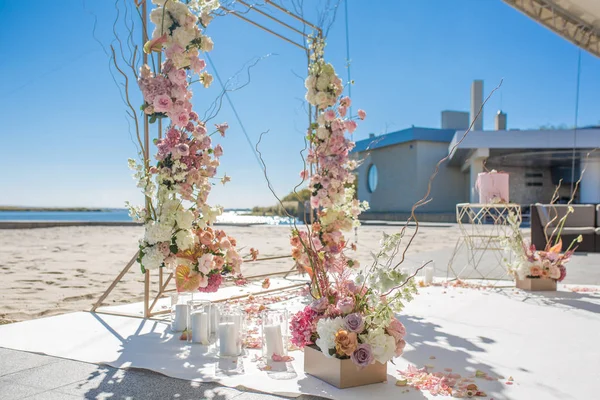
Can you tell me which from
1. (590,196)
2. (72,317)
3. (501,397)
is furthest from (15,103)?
(590,196)

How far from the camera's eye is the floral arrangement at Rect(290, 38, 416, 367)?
1.81 metres

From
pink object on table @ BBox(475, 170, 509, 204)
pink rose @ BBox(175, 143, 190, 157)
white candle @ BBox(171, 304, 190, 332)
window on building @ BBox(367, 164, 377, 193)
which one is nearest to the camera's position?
pink rose @ BBox(175, 143, 190, 157)

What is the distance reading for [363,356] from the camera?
180 cm

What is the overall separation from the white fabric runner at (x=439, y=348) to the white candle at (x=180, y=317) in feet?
0.20

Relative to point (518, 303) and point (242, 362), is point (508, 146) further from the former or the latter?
point (242, 362)

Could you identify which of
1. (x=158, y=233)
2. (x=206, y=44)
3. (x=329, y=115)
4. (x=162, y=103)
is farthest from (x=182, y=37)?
(x=158, y=233)

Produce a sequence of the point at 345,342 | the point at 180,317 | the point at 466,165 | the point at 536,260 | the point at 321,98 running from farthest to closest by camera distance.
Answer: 1. the point at 466,165
2. the point at 536,260
3. the point at 321,98
4. the point at 180,317
5. the point at 345,342

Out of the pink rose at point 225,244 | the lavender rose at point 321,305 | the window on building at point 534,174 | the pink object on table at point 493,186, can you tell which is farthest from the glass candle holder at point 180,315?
the window on building at point 534,174

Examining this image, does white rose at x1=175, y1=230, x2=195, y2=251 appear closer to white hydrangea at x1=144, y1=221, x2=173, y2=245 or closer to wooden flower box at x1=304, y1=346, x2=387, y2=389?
white hydrangea at x1=144, y1=221, x2=173, y2=245

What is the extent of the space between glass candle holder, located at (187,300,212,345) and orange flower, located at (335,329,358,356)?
903mm

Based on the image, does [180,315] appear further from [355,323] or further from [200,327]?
[355,323]

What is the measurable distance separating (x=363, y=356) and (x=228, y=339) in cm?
70

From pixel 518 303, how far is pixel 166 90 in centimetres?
281

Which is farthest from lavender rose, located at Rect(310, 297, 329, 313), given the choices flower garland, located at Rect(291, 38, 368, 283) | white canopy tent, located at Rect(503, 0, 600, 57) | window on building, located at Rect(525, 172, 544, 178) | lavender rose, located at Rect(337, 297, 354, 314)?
window on building, located at Rect(525, 172, 544, 178)
